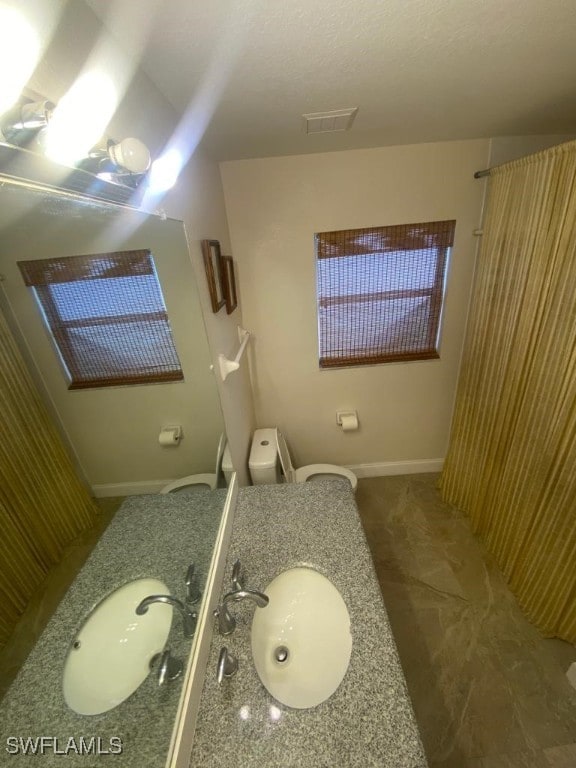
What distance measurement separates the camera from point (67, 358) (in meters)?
0.59

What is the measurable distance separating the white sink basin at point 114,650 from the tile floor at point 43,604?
0.32ft

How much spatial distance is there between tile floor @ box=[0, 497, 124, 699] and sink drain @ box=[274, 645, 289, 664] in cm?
76

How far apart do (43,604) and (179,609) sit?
38 centimetres

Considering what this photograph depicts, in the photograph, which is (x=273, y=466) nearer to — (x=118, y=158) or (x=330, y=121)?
(x=118, y=158)

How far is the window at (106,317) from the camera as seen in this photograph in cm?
59

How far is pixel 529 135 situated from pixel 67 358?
97.3 inches

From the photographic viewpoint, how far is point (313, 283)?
75.2 inches

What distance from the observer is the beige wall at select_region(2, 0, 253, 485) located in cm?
53

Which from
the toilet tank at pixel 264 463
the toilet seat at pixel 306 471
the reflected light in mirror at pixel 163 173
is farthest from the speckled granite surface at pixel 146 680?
the toilet seat at pixel 306 471

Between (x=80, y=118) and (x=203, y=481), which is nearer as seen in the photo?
(x=80, y=118)

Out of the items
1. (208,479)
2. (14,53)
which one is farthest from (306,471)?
(14,53)

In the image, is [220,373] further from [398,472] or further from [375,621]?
[398,472]

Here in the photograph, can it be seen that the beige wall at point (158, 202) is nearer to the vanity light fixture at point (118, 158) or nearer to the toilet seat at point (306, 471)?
the vanity light fixture at point (118, 158)

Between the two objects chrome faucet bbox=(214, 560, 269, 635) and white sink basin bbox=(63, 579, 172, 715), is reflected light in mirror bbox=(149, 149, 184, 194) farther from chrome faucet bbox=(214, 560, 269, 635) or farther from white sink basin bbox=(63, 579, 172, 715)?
chrome faucet bbox=(214, 560, 269, 635)
